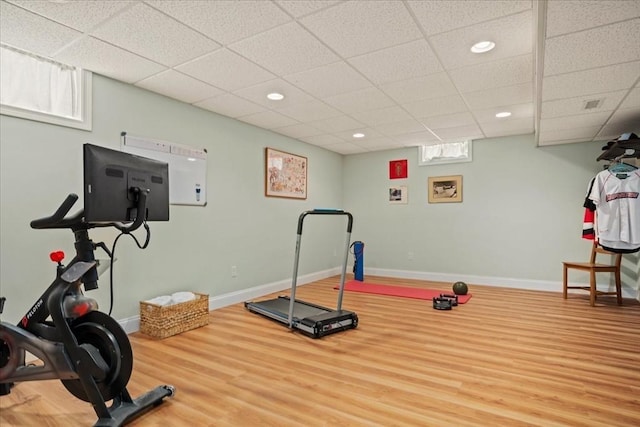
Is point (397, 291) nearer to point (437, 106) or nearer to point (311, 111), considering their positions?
point (437, 106)

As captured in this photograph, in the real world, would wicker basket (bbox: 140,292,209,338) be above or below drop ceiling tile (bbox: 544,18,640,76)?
below

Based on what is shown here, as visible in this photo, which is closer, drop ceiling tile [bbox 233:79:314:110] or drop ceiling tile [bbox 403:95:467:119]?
drop ceiling tile [bbox 233:79:314:110]

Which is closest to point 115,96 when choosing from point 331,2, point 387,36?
point 331,2

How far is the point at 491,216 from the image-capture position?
19.2ft

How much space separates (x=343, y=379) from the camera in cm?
243

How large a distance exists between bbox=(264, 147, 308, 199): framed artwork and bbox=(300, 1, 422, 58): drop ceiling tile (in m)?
2.74

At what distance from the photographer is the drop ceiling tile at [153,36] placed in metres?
2.32

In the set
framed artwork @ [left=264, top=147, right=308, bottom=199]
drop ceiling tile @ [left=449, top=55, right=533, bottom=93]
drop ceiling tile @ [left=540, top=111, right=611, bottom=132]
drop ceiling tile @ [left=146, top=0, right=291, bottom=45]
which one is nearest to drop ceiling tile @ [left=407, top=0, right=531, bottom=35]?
drop ceiling tile @ [left=449, top=55, right=533, bottom=93]

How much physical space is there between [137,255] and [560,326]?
435 cm

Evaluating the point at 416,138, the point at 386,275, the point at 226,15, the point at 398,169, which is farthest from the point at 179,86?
the point at 386,275

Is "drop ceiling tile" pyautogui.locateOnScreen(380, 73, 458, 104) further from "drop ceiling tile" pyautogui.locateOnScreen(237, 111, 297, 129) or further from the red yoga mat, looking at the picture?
the red yoga mat

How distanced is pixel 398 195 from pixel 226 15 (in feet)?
16.4

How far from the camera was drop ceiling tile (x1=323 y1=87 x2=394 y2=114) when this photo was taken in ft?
12.3

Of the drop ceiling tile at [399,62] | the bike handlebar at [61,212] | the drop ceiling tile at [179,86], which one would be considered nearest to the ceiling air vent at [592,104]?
the drop ceiling tile at [399,62]
